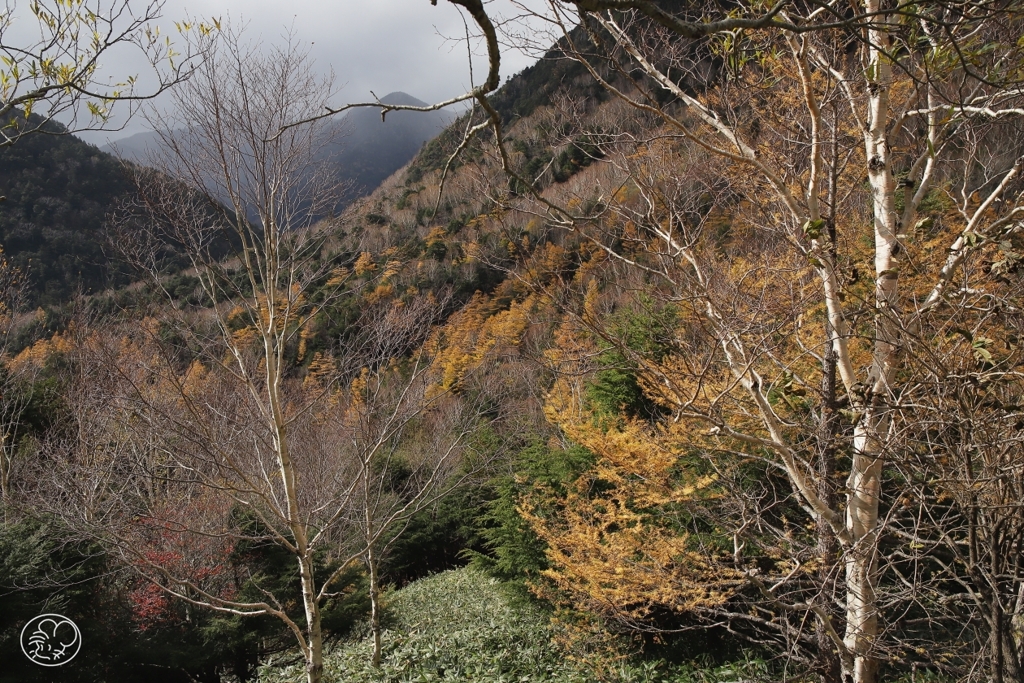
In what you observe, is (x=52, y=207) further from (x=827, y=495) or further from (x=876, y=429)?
(x=876, y=429)

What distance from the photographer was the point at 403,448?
16656mm

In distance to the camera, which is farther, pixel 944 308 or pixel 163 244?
pixel 163 244

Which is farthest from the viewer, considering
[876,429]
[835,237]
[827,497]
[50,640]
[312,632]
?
[50,640]

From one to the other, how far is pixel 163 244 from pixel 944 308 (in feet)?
15.3

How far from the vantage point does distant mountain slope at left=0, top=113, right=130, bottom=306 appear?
859 inches

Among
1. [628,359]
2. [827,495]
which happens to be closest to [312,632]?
[628,359]

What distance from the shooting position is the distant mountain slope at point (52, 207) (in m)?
21.8

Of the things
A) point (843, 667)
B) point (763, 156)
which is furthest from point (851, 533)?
point (763, 156)

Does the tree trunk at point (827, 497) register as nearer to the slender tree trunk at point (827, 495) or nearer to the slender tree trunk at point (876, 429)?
the slender tree trunk at point (827, 495)

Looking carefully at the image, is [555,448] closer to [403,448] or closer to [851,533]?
[851,533]

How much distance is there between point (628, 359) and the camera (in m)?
2.73

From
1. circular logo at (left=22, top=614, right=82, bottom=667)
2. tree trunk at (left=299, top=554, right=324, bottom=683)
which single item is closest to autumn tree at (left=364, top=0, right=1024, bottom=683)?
tree trunk at (left=299, top=554, right=324, bottom=683)

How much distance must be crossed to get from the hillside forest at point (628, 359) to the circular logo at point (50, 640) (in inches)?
4.4

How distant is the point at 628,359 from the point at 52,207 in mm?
33100
